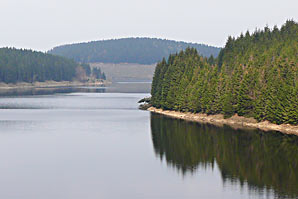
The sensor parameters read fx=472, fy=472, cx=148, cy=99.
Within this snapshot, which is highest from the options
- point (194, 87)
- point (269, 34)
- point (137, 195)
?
point (269, 34)

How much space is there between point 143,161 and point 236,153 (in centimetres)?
1473

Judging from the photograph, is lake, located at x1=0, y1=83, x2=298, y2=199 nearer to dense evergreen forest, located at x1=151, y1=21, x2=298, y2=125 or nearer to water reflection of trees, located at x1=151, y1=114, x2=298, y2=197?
water reflection of trees, located at x1=151, y1=114, x2=298, y2=197

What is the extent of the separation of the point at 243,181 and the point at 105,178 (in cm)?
1589

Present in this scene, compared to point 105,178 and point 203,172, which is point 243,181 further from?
point 105,178

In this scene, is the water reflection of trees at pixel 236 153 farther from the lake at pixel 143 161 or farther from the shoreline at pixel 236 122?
the shoreline at pixel 236 122

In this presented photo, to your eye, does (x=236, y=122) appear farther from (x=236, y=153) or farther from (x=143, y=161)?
(x=143, y=161)

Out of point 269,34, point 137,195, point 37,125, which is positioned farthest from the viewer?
point 269,34

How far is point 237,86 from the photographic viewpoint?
106 metres

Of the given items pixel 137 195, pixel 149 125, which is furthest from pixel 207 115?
pixel 137 195

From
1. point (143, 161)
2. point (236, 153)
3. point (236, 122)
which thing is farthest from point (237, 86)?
point (143, 161)

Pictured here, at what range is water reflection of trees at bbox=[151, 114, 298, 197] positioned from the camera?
2151 inches

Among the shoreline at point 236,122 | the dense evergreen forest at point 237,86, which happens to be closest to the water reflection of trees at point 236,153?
the shoreline at point 236,122

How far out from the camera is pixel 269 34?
180 meters

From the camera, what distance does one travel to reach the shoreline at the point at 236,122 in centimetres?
8894
